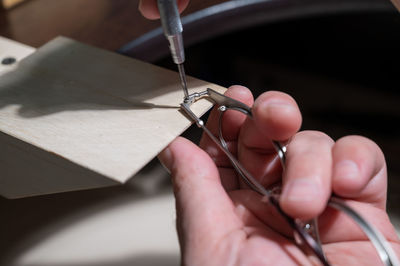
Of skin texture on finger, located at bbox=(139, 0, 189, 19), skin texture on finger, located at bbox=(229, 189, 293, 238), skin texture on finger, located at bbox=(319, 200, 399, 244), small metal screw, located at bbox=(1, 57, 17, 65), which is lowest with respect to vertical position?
skin texture on finger, located at bbox=(319, 200, 399, 244)

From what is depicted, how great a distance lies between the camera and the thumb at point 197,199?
38cm

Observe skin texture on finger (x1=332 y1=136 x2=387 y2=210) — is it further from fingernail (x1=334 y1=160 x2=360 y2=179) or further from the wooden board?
the wooden board

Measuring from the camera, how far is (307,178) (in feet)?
1.18

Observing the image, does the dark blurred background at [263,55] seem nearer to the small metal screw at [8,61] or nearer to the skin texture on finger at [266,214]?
the small metal screw at [8,61]

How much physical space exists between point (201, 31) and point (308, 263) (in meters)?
0.39

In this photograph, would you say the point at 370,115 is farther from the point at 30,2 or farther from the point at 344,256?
the point at 30,2

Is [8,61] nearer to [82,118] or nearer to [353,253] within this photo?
[82,118]

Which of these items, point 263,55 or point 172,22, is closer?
point 172,22

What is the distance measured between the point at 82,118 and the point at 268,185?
0.20 metres

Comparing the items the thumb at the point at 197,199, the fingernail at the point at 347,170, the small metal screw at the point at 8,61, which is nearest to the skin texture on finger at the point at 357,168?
the fingernail at the point at 347,170

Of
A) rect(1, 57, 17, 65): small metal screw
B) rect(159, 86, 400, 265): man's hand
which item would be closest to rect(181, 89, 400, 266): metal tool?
rect(159, 86, 400, 265): man's hand

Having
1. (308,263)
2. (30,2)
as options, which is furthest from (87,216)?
(308,263)

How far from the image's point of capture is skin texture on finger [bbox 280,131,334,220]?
34cm

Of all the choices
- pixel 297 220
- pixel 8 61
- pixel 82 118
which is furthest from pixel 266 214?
pixel 8 61
